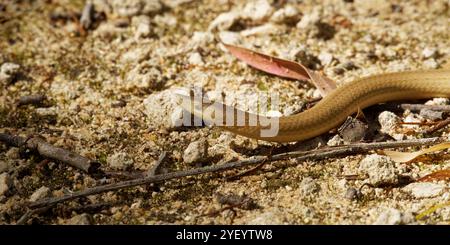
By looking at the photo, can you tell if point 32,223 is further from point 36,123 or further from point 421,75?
point 421,75

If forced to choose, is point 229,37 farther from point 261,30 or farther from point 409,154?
point 409,154

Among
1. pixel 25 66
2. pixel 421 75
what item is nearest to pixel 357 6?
pixel 421 75

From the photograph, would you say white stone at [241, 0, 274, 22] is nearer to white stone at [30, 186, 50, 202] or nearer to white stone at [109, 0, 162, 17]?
white stone at [109, 0, 162, 17]

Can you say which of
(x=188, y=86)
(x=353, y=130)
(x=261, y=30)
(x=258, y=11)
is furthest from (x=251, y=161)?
(x=258, y=11)

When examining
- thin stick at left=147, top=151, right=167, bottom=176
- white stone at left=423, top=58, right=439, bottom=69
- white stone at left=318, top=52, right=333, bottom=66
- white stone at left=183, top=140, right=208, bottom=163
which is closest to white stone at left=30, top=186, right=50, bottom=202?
thin stick at left=147, top=151, right=167, bottom=176

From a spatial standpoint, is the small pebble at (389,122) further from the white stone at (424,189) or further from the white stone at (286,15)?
the white stone at (286,15)
